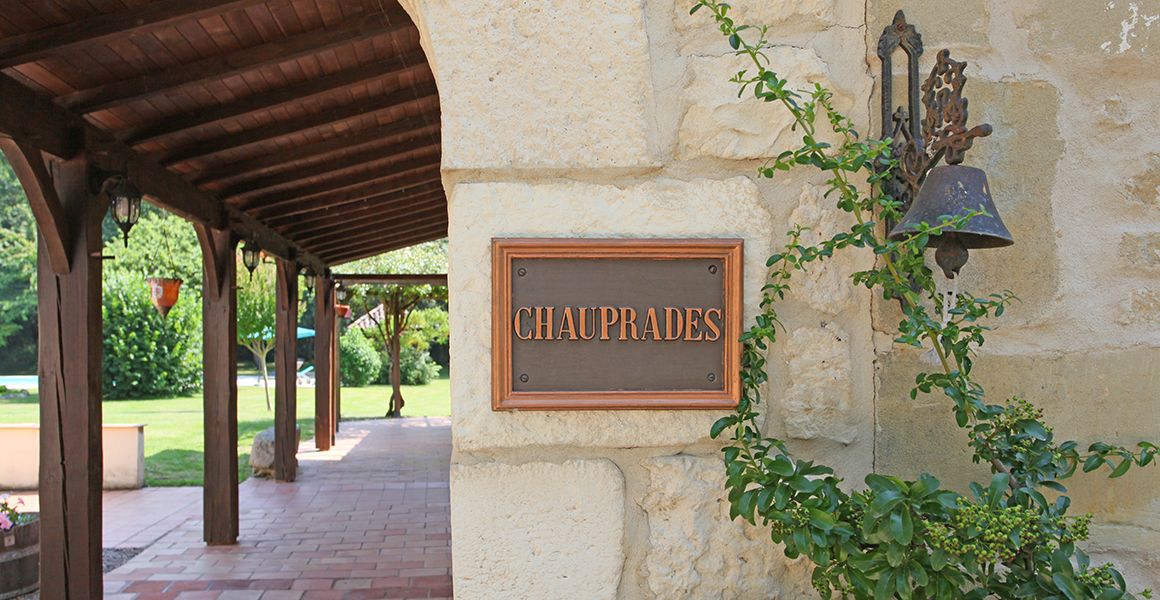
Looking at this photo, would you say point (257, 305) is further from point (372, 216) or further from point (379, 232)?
point (372, 216)

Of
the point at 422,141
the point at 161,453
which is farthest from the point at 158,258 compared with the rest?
the point at 422,141

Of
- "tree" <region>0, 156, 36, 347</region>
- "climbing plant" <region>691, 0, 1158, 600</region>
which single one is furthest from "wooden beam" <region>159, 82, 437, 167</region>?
"tree" <region>0, 156, 36, 347</region>

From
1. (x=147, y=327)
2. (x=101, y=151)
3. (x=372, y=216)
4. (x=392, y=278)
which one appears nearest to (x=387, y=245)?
(x=392, y=278)

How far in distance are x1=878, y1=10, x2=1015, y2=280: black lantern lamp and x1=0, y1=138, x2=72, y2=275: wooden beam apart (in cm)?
358

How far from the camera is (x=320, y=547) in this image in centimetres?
528

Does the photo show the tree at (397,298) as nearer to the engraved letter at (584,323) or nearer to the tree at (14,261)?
the tree at (14,261)

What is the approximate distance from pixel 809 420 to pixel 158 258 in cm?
2042

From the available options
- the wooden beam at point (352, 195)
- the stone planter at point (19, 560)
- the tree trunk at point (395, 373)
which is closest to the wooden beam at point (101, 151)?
the wooden beam at point (352, 195)

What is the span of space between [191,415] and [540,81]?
14.9 meters

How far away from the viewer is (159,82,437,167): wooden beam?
4.53m

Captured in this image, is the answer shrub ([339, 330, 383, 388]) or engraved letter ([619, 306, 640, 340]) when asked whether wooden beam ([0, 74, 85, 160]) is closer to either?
engraved letter ([619, 306, 640, 340])

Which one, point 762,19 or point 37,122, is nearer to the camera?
point 762,19

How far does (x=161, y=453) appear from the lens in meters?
9.51

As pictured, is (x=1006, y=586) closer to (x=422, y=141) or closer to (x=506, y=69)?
(x=506, y=69)
